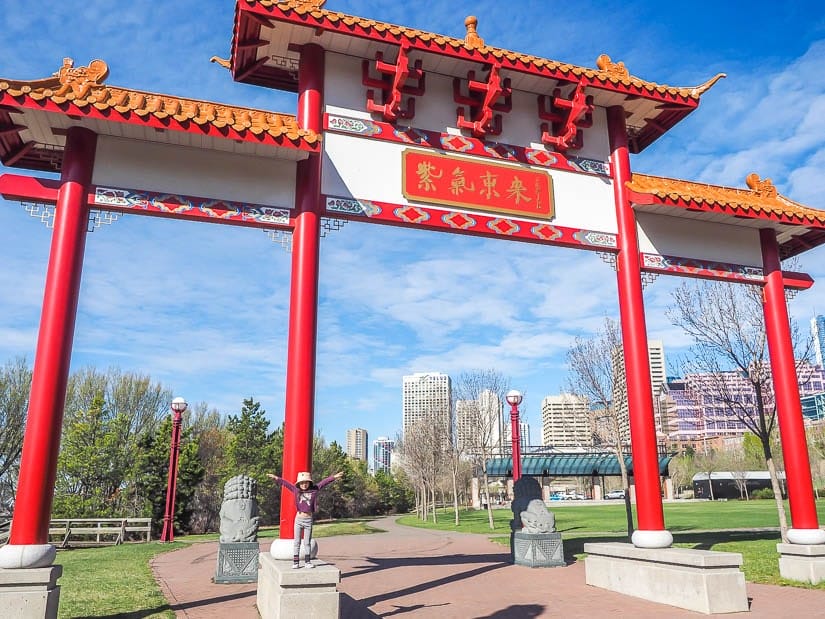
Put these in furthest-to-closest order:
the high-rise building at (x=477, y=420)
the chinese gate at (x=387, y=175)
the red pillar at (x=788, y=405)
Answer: the high-rise building at (x=477, y=420)
the red pillar at (x=788, y=405)
the chinese gate at (x=387, y=175)

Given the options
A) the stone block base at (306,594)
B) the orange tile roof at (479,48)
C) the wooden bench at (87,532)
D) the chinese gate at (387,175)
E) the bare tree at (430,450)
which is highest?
the orange tile roof at (479,48)

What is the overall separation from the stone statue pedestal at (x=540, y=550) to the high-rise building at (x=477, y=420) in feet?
50.6

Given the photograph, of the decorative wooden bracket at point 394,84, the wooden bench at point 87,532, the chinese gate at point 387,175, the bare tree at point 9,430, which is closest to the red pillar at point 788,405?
the chinese gate at point 387,175

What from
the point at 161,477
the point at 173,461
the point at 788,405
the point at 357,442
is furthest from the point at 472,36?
the point at 357,442

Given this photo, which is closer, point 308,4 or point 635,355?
Result: point 308,4

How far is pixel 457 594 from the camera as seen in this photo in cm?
782

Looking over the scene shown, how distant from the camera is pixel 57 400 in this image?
19.3ft

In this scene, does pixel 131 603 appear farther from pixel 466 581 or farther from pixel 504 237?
pixel 504 237

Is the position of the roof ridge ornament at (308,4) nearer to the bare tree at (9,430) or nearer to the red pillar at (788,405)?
the red pillar at (788,405)

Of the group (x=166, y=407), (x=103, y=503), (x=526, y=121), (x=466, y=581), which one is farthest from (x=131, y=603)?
(x=166, y=407)

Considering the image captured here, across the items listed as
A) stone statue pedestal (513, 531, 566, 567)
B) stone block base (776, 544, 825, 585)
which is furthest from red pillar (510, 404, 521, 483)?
stone block base (776, 544, 825, 585)

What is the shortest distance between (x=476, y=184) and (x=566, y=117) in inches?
72.1

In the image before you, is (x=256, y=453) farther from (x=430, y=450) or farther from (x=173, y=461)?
(x=173, y=461)

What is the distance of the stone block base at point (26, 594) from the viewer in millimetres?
5133
